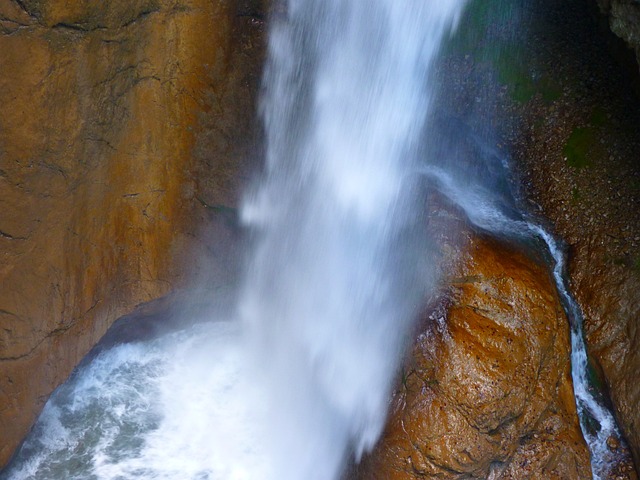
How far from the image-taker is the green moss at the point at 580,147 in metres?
6.06

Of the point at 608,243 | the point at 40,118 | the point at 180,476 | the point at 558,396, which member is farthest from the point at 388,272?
the point at 40,118

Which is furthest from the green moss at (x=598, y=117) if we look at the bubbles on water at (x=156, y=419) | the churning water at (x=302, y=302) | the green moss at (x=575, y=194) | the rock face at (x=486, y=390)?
the bubbles on water at (x=156, y=419)

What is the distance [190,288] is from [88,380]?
143 cm

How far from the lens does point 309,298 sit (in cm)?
582

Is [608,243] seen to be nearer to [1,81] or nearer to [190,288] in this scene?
[190,288]

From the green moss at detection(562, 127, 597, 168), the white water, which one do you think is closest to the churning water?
the white water

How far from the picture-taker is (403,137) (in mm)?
6273

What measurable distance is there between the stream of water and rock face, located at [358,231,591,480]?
339 mm

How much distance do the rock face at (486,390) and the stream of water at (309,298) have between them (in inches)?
13.3

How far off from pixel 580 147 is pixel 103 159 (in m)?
4.92

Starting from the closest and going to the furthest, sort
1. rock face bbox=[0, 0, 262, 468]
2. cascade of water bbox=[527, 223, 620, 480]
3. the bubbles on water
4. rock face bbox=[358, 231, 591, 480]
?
1. rock face bbox=[358, 231, 591, 480]
2. rock face bbox=[0, 0, 262, 468]
3. cascade of water bbox=[527, 223, 620, 480]
4. the bubbles on water

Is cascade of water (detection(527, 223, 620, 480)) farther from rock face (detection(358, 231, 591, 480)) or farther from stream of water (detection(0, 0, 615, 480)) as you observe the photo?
→ rock face (detection(358, 231, 591, 480))

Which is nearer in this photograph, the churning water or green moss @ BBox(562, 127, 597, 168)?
the churning water

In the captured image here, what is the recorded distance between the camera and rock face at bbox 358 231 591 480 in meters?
4.44
